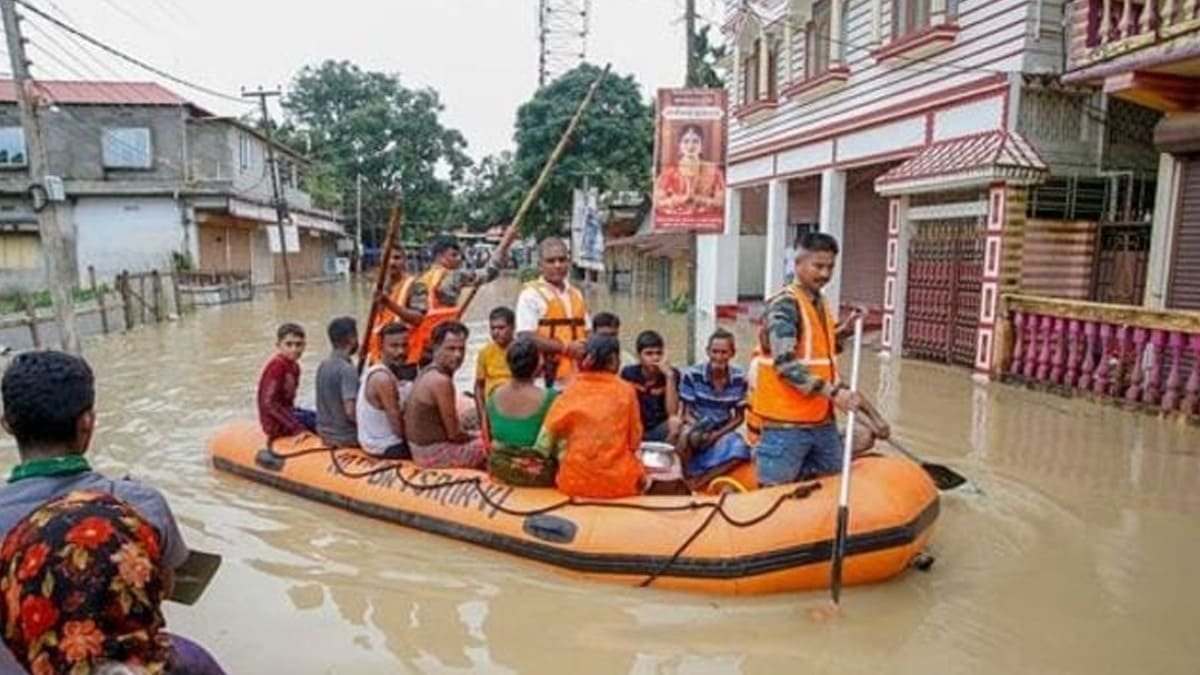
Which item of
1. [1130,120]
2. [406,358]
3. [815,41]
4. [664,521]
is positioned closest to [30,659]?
[664,521]

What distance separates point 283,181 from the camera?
33.5m

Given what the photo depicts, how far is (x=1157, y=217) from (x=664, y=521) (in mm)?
7478

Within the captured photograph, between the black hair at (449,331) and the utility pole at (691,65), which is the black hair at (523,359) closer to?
the black hair at (449,331)

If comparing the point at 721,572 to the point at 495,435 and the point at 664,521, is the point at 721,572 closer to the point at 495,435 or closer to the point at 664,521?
the point at 664,521

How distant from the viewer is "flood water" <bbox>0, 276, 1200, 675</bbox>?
3.95m

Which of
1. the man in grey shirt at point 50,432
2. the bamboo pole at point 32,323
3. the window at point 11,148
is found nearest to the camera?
the man in grey shirt at point 50,432

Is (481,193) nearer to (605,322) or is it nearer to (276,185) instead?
(276,185)

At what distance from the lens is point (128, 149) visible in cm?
2458

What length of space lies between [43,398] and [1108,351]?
30.2 ft

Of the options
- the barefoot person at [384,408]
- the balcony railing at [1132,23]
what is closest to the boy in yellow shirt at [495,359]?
the barefoot person at [384,408]

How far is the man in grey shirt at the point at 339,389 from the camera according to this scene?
6.18 meters

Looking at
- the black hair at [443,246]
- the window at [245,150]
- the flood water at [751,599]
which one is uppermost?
the window at [245,150]

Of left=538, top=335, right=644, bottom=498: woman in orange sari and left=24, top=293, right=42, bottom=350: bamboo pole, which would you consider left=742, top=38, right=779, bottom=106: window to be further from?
left=538, top=335, right=644, bottom=498: woman in orange sari

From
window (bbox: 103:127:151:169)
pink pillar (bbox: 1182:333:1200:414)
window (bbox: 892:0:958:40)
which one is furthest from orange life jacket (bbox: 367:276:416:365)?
window (bbox: 103:127:151:169)
